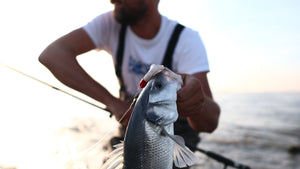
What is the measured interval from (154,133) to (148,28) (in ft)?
8.83

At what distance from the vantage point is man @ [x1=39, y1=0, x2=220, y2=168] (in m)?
3.11

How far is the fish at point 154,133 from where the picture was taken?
1695mm

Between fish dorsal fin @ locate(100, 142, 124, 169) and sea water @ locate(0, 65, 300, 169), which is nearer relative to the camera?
fish dorsal fin @ locate(100, 142, 124, 169)

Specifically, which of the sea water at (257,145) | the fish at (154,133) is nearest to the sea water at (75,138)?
the sea water at (257,145)

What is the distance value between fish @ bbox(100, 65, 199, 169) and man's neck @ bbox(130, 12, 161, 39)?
2336mm

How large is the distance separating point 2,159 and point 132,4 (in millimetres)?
6710

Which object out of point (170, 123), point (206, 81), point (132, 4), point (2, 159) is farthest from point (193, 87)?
point (2, 159)

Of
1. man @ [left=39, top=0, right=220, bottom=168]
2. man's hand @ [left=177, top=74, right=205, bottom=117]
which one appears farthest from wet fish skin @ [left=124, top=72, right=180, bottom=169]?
man @ [left=39, top=0, right=220, bottom=168]

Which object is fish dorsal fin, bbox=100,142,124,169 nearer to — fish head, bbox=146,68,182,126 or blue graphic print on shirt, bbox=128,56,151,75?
fish head, bbox=146,68,182,126

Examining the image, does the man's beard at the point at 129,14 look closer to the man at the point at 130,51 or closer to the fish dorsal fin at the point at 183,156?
the man at the point at 130,51

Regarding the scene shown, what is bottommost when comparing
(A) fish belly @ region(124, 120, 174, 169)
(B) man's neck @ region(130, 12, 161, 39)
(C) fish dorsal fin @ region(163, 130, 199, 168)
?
(C) fish dorsal fin @ region(163, 130, 199, 168)

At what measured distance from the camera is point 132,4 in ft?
12.1

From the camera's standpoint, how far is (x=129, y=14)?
377cm

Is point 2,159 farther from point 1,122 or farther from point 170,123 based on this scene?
point 170,123
